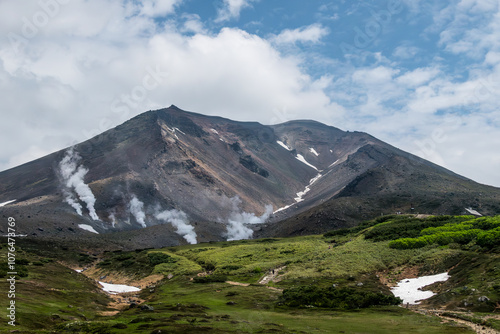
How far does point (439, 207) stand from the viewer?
5344 inches

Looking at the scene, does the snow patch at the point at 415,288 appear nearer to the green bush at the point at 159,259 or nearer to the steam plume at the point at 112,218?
the green bush at the point at 159,259

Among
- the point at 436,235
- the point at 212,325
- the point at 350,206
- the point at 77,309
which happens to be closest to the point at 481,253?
the point at 436,235

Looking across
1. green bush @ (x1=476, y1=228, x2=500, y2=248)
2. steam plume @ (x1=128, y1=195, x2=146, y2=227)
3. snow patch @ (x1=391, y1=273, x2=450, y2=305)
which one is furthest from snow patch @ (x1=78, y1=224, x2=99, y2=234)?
green bush @ (x1=476, y1=228, x2=500, y2=248)

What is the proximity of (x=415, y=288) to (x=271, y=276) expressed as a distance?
75.6 feet

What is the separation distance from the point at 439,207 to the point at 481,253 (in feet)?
307

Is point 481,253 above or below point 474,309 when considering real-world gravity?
above

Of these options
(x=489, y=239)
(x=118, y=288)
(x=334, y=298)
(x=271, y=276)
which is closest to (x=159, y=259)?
(x=118, y=288)

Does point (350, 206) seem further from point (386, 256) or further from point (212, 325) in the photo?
point (212, 325)

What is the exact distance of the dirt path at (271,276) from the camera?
61331 millimetres

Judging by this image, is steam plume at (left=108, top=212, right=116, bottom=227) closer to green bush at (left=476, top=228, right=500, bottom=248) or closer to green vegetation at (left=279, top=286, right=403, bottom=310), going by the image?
green vegetation at (left=279, top=286, right=403, bottom=310)

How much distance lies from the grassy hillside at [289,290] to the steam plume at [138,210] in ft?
335

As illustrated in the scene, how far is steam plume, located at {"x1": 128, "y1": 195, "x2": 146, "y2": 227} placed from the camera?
617ft

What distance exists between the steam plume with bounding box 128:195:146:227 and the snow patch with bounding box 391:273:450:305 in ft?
499

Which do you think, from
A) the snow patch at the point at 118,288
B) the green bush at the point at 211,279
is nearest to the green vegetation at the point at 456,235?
the green bush at the point at 211,279
